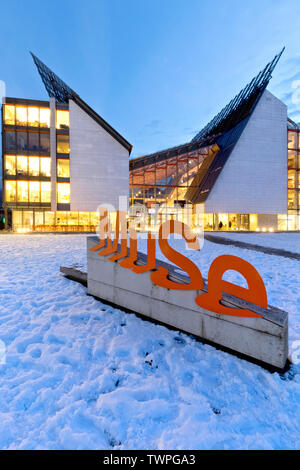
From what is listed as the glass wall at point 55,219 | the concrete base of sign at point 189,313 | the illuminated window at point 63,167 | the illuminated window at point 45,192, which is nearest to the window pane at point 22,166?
the illuminated window at point 45,192

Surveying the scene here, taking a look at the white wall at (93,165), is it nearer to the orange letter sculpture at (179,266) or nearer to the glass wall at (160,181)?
the glass wall at (160,181)

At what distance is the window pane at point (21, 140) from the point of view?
3044cm

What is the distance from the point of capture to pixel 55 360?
3475 millimetres

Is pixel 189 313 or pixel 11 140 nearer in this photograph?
pixel 189 313

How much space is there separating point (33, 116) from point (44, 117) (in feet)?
4.84

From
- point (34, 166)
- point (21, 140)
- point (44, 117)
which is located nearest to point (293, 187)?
point (44, 117)

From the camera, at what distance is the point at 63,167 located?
32219 millimetres

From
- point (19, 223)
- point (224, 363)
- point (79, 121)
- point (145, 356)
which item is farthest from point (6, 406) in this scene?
point (79, 121)

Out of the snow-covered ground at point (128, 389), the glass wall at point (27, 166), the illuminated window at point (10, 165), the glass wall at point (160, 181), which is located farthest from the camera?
the glass wall at point (160, 181)

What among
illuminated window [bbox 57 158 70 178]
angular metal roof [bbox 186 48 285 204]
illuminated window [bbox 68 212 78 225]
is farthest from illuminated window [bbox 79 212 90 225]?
angular metal roof [bbox 186 48 285 204]

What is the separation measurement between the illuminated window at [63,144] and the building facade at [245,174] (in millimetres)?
10217

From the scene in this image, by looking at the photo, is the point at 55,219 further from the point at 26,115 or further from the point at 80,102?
the point at 80,102

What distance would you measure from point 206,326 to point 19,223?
3448 cm

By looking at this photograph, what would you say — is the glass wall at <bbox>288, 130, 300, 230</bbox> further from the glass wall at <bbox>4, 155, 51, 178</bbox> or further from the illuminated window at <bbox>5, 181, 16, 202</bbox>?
the illuminated window at <bbox>5, 181, 16, 202</bbox>
